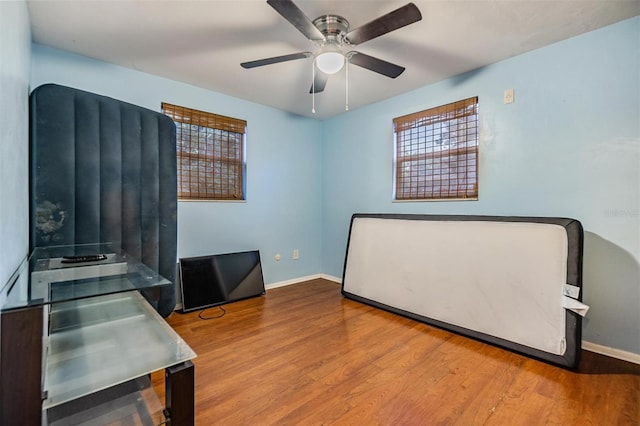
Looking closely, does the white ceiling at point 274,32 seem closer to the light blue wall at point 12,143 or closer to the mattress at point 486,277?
the light blue wall at point 12,143

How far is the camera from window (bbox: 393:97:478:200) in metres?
2.71

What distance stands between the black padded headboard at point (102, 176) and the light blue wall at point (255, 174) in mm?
536

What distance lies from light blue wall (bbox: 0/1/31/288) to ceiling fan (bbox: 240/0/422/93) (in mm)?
1158

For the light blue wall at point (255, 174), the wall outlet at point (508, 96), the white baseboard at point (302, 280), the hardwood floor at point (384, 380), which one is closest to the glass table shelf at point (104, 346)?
the hardwood floor at point (384, 380)

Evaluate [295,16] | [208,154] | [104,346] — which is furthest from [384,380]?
[208,154]

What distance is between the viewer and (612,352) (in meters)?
1.98

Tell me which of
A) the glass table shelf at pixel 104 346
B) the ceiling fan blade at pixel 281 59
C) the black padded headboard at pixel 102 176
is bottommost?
the glass table shelf at pixel 104 346

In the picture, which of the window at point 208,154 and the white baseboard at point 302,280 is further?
the white baseboard at point 302,280

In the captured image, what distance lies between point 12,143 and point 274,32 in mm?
1641

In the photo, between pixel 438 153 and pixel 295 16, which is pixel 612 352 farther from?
pixel 295 16

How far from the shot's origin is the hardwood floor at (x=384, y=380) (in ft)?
4.69

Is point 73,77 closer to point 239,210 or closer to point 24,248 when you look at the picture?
point 24,248

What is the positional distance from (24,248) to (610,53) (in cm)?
399

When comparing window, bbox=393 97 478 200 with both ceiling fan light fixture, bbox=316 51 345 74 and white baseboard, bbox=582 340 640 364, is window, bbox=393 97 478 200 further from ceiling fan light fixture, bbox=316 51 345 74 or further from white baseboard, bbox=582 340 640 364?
ceiling fan light fixture, bbox=316 51 345 74
